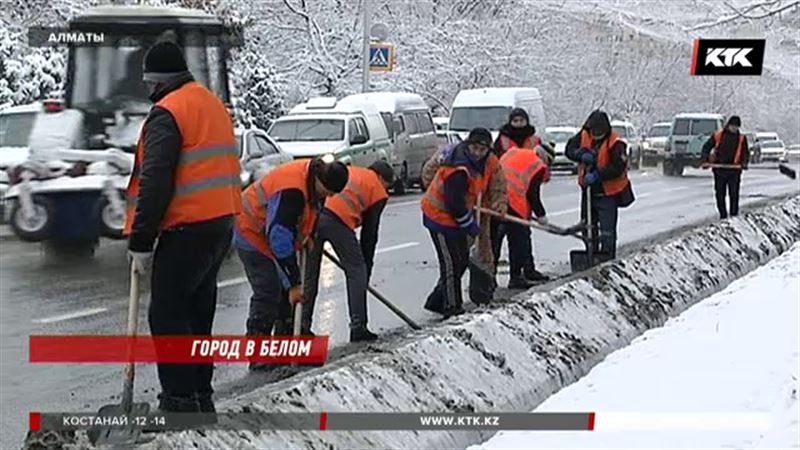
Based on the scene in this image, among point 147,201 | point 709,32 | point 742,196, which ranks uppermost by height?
point 709,32

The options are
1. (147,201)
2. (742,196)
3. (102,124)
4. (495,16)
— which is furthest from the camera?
(495,16)

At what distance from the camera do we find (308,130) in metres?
24.5

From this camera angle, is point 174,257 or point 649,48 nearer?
point 174,257

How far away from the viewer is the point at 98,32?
1953 centimetres

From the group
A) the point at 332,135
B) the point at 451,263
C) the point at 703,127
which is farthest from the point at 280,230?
the point at 703,127

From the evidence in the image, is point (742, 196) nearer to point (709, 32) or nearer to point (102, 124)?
point (709, 32)

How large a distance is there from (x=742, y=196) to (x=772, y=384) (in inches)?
809

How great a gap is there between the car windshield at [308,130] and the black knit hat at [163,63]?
60.1 ft

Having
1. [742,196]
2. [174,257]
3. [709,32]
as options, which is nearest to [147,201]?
[174,257]

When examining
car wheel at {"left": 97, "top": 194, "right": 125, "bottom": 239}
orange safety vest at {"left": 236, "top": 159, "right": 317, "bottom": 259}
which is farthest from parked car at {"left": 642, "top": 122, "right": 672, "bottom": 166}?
orange safety vest at {"left": 236, "top": 159, "right": 317, "bottom": 259}

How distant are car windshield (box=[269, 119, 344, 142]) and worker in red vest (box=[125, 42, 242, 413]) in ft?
59.7

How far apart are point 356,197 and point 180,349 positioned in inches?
131

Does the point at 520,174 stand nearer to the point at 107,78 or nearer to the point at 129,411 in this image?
the point at 129,411

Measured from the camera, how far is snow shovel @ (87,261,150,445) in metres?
5.40
